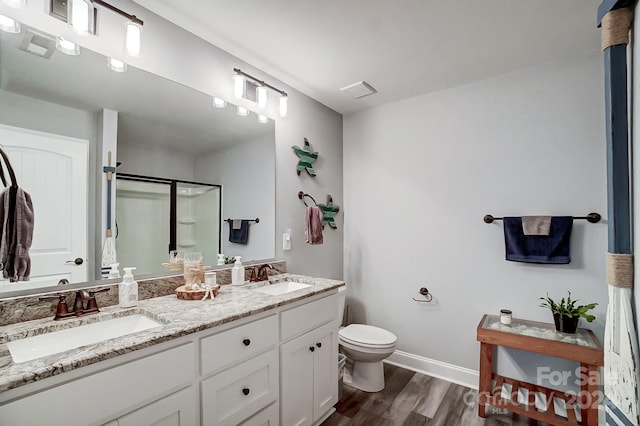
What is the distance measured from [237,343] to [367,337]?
4.24 feet

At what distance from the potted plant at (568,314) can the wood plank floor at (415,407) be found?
2.19 ft

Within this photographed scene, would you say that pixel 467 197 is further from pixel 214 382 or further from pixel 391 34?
pixel 214 382

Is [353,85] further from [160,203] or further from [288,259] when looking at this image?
[160,203]

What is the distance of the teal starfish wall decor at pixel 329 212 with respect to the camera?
110 inches

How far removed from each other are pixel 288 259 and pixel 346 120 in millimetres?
1622

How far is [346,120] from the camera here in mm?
3088

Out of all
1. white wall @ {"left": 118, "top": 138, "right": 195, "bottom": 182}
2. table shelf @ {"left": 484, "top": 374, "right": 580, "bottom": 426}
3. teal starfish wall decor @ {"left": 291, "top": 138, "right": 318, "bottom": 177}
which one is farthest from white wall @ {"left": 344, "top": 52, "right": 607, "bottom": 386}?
white wall @ {"left": 118, "top": 138, "right": 195, "bottom": 182}

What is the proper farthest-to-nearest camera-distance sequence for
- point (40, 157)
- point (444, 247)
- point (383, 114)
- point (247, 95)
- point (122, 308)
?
point (383, 114) < point (444, 247) < point (247, 95) < point (122, 308) < point (40, 157)

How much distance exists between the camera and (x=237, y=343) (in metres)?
1.31

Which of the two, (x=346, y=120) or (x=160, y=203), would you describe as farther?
(x=346, y=120)

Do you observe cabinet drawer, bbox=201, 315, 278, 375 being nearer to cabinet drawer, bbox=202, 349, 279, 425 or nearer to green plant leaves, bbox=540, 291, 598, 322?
cabinet drawer, bbox=202, 349, 279, 425

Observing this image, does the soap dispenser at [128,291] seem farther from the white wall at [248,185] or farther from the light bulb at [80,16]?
the light bulb at [80,16]

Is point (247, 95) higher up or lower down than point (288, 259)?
higher up

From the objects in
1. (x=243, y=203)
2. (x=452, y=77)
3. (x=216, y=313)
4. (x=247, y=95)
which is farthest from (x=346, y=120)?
(x=216, y=313)
